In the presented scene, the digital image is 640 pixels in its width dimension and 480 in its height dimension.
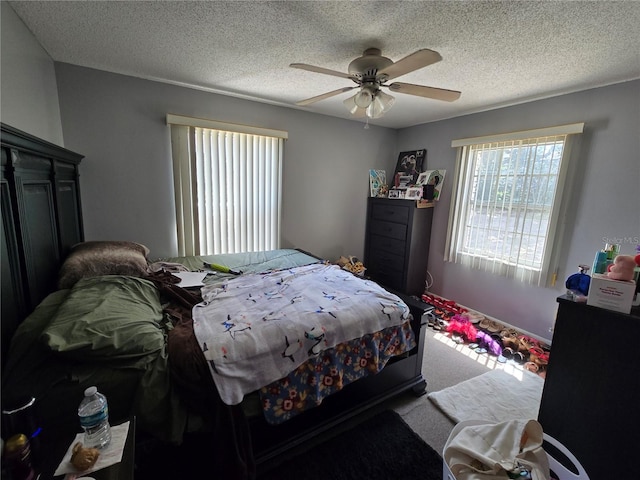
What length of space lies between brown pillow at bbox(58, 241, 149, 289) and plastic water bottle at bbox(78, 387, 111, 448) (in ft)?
3.42

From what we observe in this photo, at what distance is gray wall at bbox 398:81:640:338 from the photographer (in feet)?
6.90

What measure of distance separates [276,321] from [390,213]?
2.66m

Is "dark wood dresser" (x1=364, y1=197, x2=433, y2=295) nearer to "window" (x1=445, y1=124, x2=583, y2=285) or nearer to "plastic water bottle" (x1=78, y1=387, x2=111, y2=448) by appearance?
"window" (x1=445, y1=124, x2=583, y2=285)

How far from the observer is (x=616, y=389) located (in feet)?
3.78

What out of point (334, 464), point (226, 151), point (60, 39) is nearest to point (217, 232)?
point (226, 151)

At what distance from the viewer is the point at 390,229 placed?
12.0 feet

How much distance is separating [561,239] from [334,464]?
8.74 feet

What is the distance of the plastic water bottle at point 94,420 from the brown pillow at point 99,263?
3.42 feet

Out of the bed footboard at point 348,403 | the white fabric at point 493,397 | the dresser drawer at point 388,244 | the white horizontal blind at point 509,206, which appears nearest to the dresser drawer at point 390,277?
the dresser drawer at point 388,244

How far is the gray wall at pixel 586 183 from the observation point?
2104 millimetres

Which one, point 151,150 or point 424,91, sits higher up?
point 424,91

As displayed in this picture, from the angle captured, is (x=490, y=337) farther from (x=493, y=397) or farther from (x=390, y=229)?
(x=390, y=229)

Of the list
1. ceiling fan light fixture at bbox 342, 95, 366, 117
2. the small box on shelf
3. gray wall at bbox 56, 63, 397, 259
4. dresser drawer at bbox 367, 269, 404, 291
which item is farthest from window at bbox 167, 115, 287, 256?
the small box on shelf

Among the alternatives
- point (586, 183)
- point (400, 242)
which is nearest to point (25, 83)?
point (400, 242)
